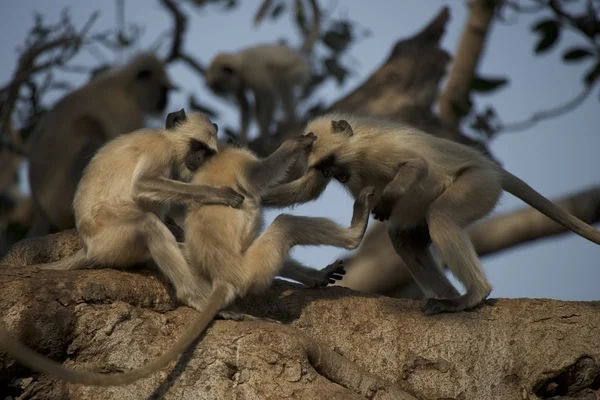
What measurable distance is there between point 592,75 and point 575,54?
0.25 meters

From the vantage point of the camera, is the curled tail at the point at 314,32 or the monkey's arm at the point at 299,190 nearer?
the monkey's arm at the point at 299,190

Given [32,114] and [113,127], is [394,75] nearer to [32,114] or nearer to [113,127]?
[113,127]

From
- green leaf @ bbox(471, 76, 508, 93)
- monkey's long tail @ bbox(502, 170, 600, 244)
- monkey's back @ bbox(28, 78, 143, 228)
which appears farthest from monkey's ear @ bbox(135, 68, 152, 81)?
monkey's long tail @ bbox(502, 170, 600, 244)

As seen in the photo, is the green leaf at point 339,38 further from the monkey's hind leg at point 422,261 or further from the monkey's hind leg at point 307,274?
the monkey's hind leg at point 307,274

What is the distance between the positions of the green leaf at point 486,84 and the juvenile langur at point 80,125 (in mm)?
3263

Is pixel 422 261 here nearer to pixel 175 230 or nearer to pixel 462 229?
pixel 462 229

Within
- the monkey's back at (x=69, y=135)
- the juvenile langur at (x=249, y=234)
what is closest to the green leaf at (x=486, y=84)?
the monkey's back at (x=69, y=135)

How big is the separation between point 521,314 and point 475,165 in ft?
2.95

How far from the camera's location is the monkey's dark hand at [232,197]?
4.20m

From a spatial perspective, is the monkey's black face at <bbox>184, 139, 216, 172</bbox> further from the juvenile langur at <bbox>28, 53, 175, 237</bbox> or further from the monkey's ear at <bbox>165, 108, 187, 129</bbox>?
the juvenile langur at <bbox>28, 53, 175, 237</bbox>

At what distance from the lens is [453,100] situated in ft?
27.9

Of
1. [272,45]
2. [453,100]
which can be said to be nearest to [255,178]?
[453,100]

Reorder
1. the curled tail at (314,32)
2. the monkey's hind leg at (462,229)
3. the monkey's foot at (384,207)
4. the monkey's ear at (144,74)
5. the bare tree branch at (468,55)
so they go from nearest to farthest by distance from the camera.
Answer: the monkey's hind leg at (462,229)
the monkey's foot at (384,207)
the bare tree branch at (468,55)
the monkey's ear at (144,74)
the curled tail at (314,32)

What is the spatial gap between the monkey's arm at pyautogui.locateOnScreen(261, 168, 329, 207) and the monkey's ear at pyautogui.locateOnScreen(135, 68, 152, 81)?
4.71 metres
